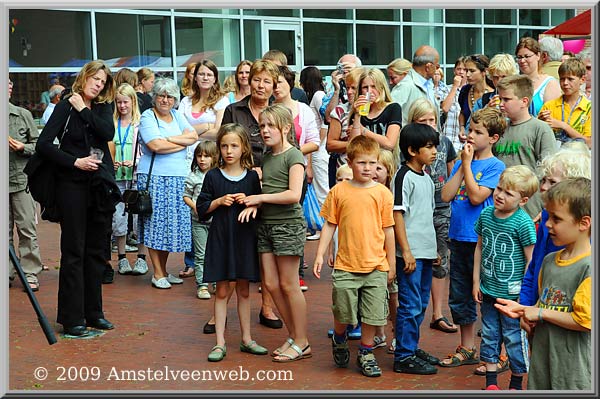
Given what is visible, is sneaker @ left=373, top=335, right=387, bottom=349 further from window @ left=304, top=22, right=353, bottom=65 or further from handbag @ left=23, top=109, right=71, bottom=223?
window @ left=304, top=22, right=353, bottom=65

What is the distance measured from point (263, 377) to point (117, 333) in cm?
170

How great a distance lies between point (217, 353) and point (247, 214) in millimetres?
1037

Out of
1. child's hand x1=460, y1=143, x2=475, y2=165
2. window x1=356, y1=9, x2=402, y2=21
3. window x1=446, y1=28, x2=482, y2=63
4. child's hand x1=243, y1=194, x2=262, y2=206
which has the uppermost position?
window x1=356, y1=9, x2=402, y2=21

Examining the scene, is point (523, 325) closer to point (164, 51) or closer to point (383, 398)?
point (383, 398)

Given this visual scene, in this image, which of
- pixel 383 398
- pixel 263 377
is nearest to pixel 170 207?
pixel 263 377

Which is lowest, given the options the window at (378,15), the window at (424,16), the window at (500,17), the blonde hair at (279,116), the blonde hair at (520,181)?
the blonde hair at (520,181)

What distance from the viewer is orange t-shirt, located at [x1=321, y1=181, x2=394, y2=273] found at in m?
6.15

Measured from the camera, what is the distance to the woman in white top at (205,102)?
944cm

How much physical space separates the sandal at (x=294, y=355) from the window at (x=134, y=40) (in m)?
10.8

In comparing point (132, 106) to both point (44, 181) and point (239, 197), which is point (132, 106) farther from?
point (239, 197)

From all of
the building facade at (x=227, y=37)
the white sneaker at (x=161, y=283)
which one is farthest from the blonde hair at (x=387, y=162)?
the building facade at (x=227, y=37)

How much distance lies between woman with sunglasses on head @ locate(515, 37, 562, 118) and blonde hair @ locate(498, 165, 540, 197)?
2860mm

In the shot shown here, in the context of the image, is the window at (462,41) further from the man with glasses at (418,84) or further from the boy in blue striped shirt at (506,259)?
the boy in blue striped shirt at (506,259)

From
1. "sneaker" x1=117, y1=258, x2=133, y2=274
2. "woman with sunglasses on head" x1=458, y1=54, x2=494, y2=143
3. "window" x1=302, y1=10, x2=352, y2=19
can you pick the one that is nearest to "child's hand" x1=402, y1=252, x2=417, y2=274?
"woman with sunglasses on head" x1=458, y1=54, x2=494, y2=143
